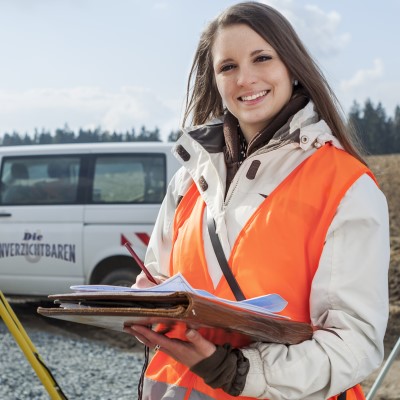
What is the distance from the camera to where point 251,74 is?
1.91 m

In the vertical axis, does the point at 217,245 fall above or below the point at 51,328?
above

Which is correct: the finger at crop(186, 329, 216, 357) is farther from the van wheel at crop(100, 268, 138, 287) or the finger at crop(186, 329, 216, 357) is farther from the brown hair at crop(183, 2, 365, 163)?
the van wheel at crop(100, 268, 138, 287)

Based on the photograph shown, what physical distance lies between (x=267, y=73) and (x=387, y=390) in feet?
15.9

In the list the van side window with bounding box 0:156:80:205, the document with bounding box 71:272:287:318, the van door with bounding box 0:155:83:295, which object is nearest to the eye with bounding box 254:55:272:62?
the document with bounding box 71:272:287:318

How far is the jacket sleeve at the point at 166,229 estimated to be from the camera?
6.95ft

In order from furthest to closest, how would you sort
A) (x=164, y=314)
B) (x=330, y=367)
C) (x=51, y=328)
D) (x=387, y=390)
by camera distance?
(x=51, y=328) → (x=387, y=390) → (x=330, y=367) → (x=164, y=314)

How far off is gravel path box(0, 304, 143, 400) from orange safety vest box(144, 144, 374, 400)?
3.96m

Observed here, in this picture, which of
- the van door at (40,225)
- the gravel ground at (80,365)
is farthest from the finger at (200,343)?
the van door at (40,225)

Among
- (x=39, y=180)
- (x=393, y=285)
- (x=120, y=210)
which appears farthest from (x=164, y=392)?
(x=393, y=285)

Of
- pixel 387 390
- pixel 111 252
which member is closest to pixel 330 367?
pixel 387 390

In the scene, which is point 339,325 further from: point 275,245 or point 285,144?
point 285,144

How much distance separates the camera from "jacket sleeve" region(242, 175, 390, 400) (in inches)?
64.9

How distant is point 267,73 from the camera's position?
1920 millimetres

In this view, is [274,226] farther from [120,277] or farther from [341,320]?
[120,277]
